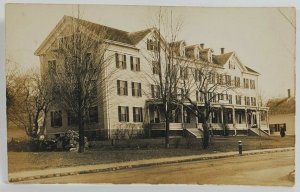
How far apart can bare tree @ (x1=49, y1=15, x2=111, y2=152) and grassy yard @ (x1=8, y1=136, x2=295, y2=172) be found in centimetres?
18

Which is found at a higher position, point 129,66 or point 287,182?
point 129,66

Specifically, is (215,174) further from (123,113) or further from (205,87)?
(123,113)

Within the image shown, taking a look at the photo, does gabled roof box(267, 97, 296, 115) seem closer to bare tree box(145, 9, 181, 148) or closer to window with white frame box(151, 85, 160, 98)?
bare tree box(145, 9, 181, 148)

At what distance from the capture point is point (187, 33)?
8.98 metres

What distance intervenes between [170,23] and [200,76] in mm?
765

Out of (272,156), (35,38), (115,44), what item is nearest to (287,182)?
(272,156)

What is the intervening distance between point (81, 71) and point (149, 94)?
0.87 m

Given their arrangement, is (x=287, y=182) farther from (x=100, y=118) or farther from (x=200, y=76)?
(x=100, y=118)

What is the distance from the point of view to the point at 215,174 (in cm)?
898

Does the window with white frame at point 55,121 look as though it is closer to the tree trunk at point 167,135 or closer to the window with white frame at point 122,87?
the window with white frame at point 122,87

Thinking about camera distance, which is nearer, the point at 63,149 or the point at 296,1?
the point at 296,1

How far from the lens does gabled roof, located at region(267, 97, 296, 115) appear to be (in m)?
8.80

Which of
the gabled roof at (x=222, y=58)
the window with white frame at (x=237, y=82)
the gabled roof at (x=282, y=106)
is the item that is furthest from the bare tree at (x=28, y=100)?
the gabled roof at (x=282, y=106)

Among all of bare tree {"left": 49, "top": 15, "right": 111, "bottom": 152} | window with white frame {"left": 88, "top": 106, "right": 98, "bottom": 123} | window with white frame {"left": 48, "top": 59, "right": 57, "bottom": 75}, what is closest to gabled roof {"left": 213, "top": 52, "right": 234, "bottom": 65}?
bare tree {"left": 49, "top": 15, "right": 111, "bottom": 152}
